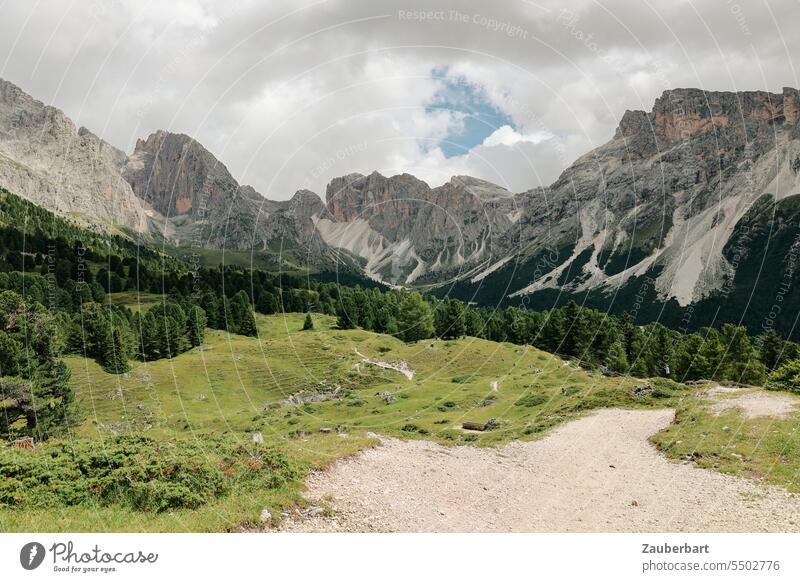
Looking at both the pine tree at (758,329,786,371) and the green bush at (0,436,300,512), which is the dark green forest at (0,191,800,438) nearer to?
the pine tree at (758,329,786,371)

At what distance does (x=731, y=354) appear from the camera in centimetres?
7988

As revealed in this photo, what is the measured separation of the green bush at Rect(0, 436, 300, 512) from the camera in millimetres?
18969

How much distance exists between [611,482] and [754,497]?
249 inches

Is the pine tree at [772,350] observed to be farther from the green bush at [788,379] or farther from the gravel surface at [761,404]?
the gravel surface at [761,404]

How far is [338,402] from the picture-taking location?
6378 centimetres

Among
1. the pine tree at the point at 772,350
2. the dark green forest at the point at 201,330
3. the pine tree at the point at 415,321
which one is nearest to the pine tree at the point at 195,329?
the dark green forest at the point at 201,330

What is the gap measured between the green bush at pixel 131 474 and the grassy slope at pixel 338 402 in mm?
906

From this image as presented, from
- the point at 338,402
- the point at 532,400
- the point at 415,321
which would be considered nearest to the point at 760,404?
the point at 532,400

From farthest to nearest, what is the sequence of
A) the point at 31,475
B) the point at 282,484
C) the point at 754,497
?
the point at 754,497 < the point at 282,484 < the point at 31,475

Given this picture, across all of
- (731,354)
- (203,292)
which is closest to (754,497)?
(731,354)

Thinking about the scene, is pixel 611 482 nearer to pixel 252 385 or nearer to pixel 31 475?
pixel 31 475

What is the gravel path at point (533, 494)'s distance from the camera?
20609 millimetres

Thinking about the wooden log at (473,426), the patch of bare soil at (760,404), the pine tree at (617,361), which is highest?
the patch of bare soil at (760,404)

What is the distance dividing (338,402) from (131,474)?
4405 centimetres
